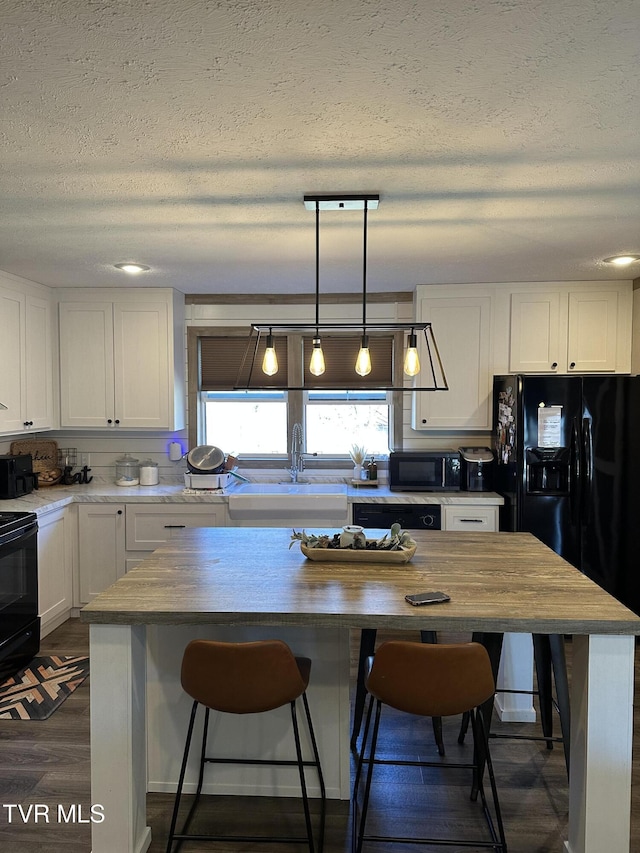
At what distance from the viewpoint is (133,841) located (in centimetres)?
195

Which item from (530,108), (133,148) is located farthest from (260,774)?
(530,108)

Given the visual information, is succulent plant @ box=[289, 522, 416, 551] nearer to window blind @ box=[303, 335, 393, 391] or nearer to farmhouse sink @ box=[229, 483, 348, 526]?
farmhouse sink @ box=[229, 483, 348, 526]

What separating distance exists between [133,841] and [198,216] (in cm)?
245

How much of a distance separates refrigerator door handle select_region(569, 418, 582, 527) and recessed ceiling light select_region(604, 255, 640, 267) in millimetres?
987

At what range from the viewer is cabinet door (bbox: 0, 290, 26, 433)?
12.4 ft

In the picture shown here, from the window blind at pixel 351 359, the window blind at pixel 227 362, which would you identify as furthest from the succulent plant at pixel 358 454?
the window blind at pixel 227 362

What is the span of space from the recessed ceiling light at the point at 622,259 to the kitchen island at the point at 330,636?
2059mm

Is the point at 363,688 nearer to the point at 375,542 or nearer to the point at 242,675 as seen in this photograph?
the point at 375,542

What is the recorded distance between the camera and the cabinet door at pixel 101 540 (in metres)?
4.09

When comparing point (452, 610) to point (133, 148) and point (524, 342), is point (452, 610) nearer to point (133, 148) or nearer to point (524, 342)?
point (133, 148)

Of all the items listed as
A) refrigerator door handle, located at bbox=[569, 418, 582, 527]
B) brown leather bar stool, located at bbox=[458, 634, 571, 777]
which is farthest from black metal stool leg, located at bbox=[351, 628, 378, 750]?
refrigerator door handle, located at bbox=[569, 418, 582, 527]

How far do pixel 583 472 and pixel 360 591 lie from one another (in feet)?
7.55

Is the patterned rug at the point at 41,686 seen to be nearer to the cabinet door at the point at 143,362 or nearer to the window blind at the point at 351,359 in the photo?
the cabinet door at the point at 143,362

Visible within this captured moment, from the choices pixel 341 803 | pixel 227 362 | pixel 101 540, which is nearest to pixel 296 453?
pixel 227 362
